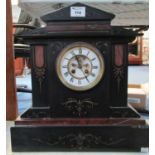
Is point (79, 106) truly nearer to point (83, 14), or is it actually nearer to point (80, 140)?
point (80, 140)

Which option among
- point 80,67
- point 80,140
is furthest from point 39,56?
point 80,140

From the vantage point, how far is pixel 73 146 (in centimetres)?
61

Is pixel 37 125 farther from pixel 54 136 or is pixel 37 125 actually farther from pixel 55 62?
pixel 55 62

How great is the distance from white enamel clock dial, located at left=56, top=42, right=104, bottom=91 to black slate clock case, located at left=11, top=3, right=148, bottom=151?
12mm

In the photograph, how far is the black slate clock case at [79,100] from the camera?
61cm

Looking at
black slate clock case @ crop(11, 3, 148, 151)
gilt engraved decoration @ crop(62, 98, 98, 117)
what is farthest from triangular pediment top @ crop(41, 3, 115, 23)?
gilt engraved decoration @ crop(62, 98, 98, 117)

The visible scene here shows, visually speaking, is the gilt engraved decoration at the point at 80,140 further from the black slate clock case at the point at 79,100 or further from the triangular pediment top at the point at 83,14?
the triangular pediment top at the point at 83,14

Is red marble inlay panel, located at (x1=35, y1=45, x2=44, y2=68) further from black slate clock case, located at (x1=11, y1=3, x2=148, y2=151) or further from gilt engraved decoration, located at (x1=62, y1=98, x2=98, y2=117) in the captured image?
gilt engraved decoration, located at (x1=62, y1=98, x2=98, y2=117)

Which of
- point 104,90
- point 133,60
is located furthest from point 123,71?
point 133,60

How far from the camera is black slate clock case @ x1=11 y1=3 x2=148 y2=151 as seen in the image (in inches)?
23.8

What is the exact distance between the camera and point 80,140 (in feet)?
A: 2.01

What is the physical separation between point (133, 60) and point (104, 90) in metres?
4.05

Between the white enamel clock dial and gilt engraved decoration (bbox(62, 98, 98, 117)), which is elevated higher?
the white enamel clock dial

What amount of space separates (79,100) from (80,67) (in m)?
0.08
